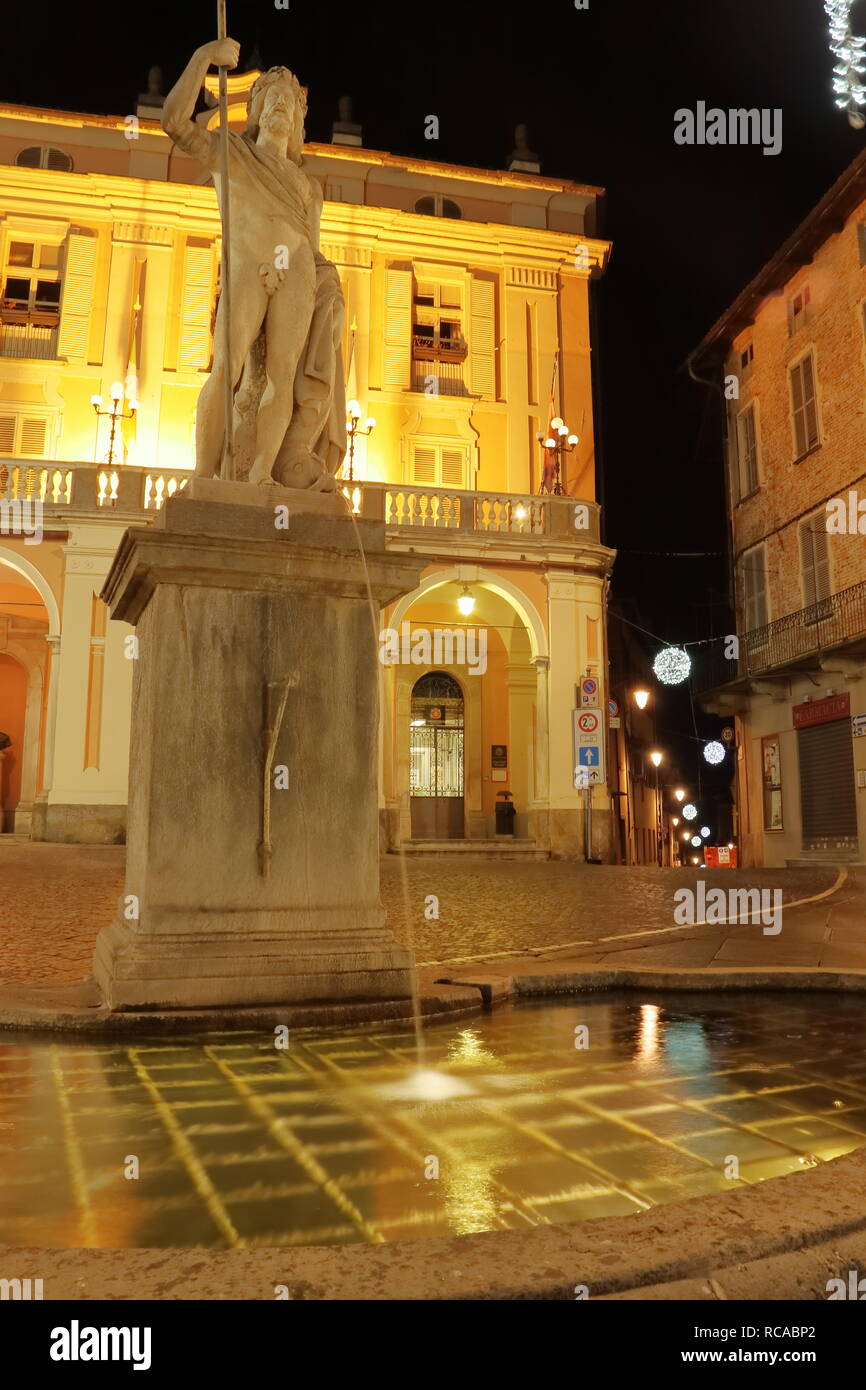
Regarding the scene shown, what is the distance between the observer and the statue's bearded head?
5172 mm

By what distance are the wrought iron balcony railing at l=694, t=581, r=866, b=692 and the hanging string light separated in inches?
334

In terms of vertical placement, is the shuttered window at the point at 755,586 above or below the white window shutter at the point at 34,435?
below

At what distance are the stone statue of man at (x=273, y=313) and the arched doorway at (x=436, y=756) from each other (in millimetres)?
Answer: 18739

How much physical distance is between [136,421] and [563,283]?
34.7 ft

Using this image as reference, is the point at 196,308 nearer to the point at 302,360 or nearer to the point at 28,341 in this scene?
the point at 28,341

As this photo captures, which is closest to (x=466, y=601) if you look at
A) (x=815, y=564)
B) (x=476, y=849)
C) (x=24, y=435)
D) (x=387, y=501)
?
(x=387, y=501)

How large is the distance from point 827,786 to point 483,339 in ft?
41.6

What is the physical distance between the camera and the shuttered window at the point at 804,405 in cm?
2367

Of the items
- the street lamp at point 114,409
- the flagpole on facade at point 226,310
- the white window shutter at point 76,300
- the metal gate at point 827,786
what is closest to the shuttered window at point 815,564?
the metal gate at point 827,786

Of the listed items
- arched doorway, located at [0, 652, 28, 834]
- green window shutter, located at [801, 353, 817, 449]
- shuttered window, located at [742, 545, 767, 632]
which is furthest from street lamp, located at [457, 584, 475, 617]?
arched doorway, located at [0, 652, 28, 834]

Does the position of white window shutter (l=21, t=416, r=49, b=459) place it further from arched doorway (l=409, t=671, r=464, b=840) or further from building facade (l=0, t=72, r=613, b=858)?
arched doorway (l=409, t=671, r=464, b=840)

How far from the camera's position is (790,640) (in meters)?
24.2

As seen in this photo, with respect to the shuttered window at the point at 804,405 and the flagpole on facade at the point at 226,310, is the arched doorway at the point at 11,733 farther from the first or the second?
the flagpole on facade at the point at 226,310

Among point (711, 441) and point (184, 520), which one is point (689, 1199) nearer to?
point (184, 520)
